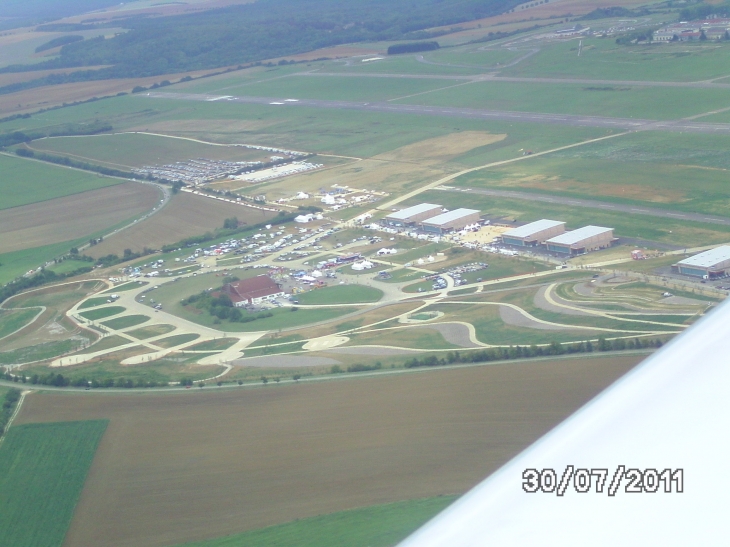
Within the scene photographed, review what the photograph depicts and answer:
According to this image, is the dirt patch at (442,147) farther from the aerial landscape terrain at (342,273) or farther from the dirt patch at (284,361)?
the dirt patch at (284,361)

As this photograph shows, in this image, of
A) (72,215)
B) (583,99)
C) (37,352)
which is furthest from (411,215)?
(583,99)

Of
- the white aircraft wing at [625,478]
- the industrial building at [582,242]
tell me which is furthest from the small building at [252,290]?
the white aircraft wing at [625,478]

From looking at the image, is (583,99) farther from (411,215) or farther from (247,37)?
(247,37)

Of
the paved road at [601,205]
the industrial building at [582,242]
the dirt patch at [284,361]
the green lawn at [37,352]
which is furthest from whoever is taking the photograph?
the paved road at [601,205]

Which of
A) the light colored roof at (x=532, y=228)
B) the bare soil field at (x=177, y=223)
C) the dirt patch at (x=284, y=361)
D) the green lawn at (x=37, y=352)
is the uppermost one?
the bare soil field at (x=177, y=223)

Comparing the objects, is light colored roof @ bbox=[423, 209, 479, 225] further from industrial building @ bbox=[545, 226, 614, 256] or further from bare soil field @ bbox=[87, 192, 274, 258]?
bare soil field @ bbox=[87, 192, 274, 258]

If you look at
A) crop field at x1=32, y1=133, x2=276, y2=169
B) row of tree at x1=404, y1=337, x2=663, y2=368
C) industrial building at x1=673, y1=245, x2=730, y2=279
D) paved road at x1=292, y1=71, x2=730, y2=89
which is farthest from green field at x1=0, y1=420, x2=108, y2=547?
paved road at x1=292, y1=71, x2=730, y2=89
